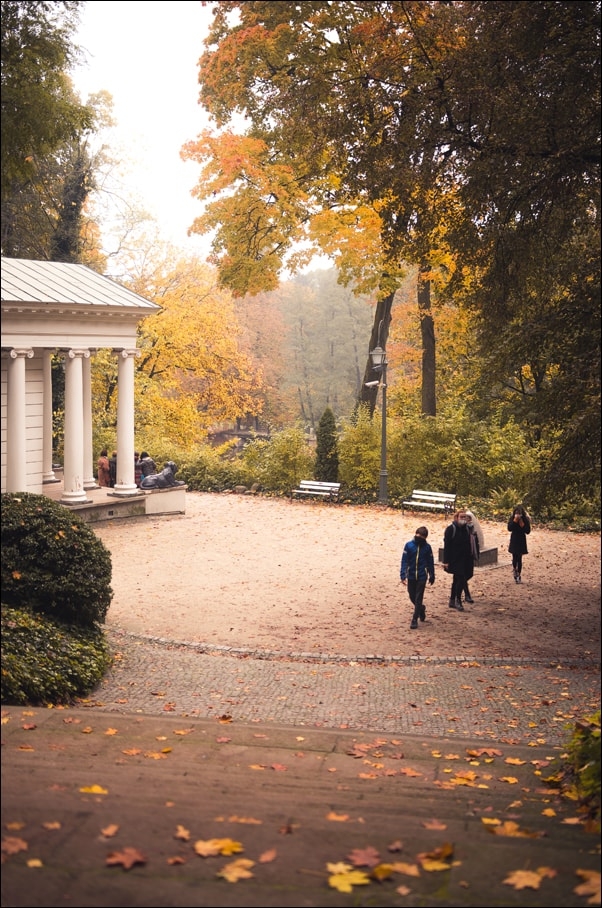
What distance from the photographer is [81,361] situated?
2219cm

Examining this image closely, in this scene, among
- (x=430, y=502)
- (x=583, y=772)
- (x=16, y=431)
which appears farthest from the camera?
(x=430, y=502)

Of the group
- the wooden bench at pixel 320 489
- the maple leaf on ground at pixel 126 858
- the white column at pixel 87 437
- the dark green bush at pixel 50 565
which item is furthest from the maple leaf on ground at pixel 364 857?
the wooden bench at pixel 320 489

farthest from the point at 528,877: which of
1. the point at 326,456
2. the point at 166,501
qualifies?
the point at 326,456

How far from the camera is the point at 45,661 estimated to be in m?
9.22

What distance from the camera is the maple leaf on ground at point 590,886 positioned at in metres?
3.82

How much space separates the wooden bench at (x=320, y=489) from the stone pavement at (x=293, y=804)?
16.1 m

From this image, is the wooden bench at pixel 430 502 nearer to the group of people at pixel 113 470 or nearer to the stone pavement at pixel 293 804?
the group of people at pixel 113 470

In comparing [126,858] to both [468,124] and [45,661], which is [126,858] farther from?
[468,124]

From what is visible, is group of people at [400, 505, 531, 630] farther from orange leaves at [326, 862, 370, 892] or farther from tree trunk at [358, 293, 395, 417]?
tree trunk at [358, 293, 395, 417]

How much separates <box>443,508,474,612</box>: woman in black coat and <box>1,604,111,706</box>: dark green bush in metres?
5.56

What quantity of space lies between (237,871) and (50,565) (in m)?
7.31

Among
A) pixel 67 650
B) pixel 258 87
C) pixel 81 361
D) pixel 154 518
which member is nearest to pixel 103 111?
pixel 81 361

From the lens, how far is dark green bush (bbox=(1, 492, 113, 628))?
10422mm

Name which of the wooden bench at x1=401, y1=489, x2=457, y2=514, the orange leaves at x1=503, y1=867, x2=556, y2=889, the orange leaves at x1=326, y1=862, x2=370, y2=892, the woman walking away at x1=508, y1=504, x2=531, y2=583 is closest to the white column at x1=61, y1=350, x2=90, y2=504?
the wooden bench at x1=401, y1=489, x2=457, y2=514
